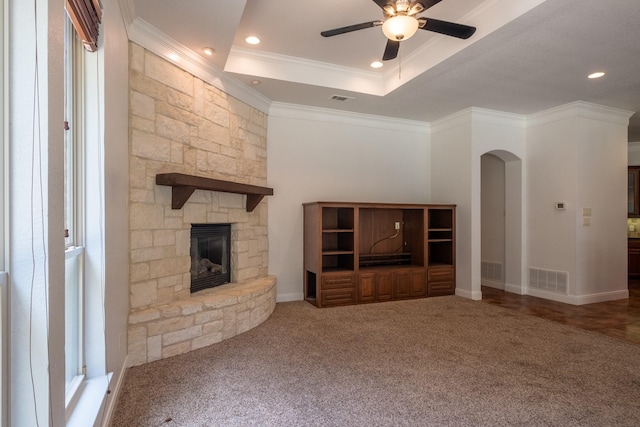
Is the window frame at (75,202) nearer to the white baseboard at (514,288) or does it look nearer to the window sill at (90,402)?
the window sill at (90,402)

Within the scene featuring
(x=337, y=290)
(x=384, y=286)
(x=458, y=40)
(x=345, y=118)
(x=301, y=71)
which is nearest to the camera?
(x=458, y=40)

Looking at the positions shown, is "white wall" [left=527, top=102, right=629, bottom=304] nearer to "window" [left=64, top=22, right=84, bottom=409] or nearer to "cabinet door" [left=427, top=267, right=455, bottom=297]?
"cabinet door" [left=427, top=267, right=455, bottom=297]

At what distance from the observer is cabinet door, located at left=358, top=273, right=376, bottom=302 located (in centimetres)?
475

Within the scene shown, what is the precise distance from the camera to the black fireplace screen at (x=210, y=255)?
3.62 metres

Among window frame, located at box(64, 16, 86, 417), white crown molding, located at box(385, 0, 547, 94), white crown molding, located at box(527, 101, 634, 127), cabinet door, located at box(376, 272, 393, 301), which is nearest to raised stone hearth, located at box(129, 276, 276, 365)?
window frame, located at box(64, 16, 86, 417)

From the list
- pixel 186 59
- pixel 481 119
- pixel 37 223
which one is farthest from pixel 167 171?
pixel 481 119

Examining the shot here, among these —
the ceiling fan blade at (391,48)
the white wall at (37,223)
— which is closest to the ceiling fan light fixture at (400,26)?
the ceiling fan blade at (391,48)

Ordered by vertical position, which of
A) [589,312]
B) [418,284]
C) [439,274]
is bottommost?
[589,312]

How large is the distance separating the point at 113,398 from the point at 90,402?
37 centimetres

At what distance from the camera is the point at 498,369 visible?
2.72 meters

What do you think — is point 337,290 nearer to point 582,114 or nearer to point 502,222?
point 502,222

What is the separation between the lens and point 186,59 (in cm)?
335

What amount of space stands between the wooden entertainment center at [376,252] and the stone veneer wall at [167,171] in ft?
3.27

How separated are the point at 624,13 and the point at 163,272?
14.0 ft
